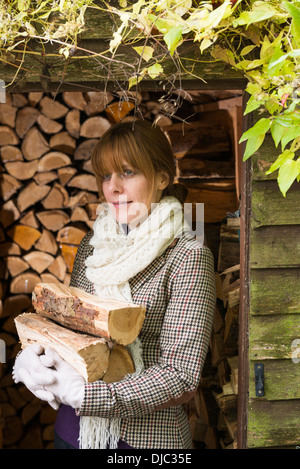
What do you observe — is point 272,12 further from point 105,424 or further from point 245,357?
point 105,424

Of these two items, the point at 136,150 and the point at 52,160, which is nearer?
the point at 136,150

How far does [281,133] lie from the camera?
145 cm

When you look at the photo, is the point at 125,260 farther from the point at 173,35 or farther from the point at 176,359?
the point at 173,35

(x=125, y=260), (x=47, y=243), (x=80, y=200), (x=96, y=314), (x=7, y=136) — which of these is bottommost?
(x=96, y=314)

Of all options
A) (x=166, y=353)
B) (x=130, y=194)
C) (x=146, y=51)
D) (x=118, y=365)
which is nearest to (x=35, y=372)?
(x=118, y=365)

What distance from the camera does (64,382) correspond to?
5.37ft

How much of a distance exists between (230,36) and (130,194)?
67cm

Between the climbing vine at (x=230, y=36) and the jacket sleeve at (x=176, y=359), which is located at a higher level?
the climbing vine at (x=230, y=36)

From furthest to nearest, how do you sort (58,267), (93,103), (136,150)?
(58,267), (93,103), (136,150)

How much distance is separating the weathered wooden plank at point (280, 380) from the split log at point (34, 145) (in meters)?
1.70

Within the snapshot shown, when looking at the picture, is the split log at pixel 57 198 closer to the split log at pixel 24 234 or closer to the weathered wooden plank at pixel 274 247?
the split log at pixel 24 234

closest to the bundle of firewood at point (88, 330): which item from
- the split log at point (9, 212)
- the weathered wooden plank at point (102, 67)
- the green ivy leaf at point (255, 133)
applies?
the green ivy leaf at point (255, 133)

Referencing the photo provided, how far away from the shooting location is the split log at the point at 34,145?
2.85 metres

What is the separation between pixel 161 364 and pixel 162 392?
0.10 metres
